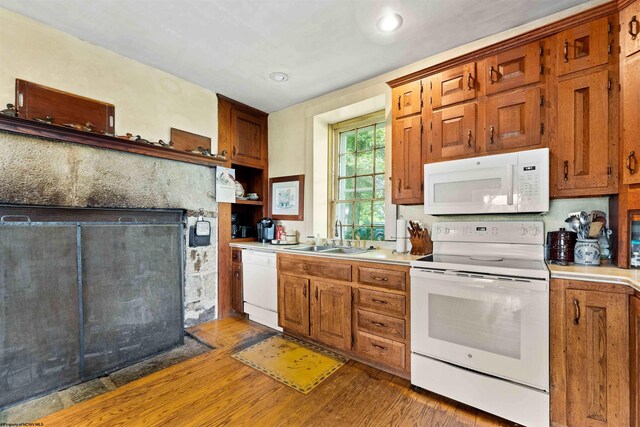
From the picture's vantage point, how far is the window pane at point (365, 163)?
10.5ft

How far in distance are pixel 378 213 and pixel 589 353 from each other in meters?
1.96

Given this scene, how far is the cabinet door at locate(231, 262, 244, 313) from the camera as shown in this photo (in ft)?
10.7

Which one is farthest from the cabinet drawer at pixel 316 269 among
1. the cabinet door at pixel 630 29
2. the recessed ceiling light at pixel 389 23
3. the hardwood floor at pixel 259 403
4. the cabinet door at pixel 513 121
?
the cabinet door at pixel 630 29

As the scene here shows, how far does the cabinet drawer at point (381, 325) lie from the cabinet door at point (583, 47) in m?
2.01

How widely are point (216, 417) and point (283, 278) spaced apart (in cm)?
128

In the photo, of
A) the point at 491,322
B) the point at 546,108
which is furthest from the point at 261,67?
the point at 491,322

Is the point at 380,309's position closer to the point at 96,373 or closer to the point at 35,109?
the point at 96,373

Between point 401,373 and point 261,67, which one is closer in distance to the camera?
point 401,373

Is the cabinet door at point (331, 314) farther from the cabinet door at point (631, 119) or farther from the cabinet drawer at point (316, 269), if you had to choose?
the cabinet door at point (631, 119)

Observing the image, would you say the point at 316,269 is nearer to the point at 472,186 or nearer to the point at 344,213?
the point at 344,213

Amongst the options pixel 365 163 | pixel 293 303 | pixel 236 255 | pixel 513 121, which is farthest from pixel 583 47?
pixel 236 255

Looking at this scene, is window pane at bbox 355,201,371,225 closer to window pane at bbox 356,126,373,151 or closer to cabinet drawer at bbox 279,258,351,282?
window pane at bbox 356,126,373,151

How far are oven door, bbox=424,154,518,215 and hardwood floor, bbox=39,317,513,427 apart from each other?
1.32 m

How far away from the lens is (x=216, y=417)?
168 cm
